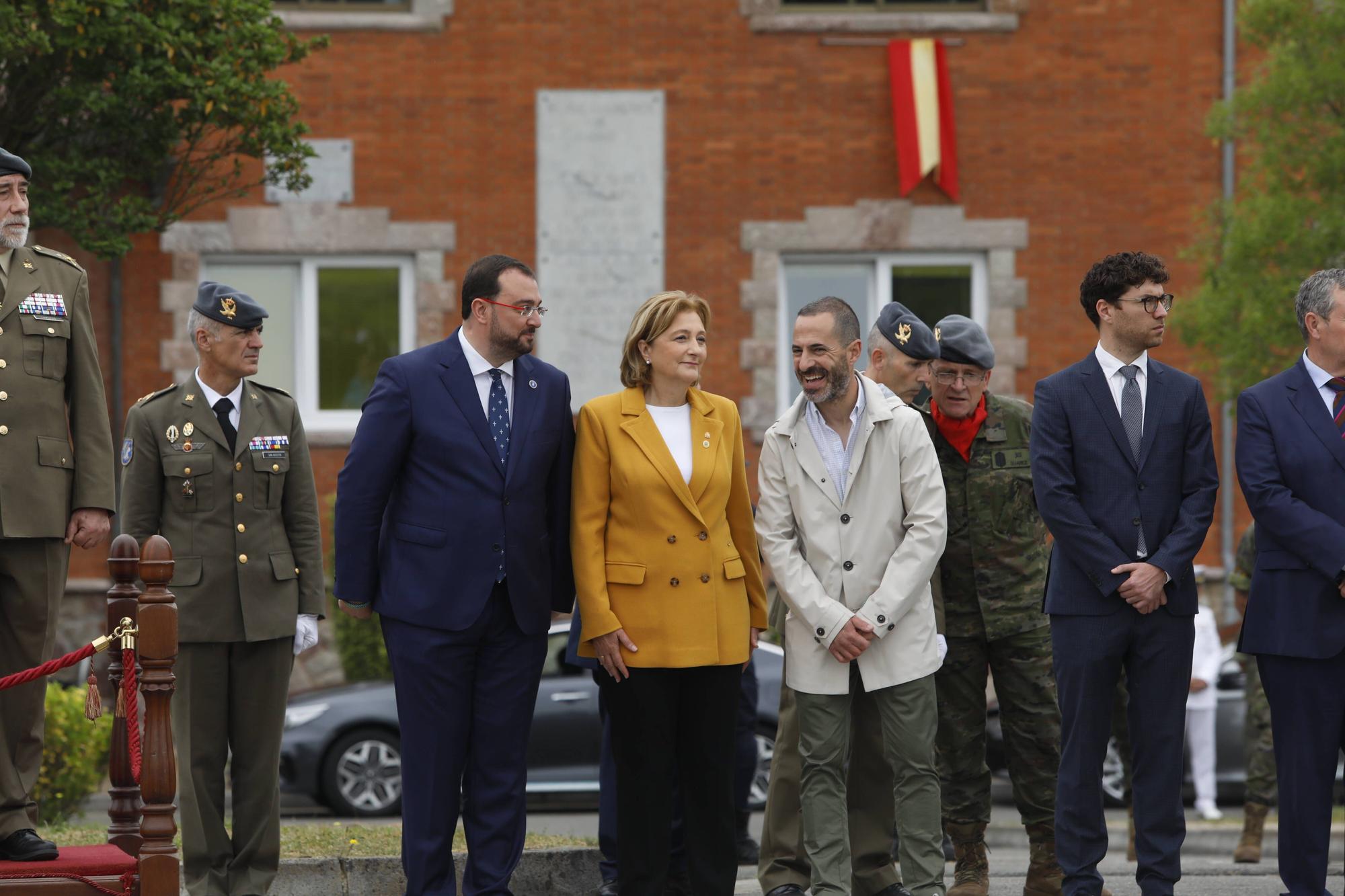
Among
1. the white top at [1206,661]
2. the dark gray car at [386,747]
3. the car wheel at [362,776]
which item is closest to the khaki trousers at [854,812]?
the dark gray car at [386,747]

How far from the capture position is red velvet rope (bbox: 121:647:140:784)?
6098 mm

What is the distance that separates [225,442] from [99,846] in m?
1.66

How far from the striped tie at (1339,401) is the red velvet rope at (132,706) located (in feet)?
14.8

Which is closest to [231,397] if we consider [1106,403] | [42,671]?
[42,671]

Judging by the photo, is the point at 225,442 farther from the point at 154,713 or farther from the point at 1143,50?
the point at 1143,50

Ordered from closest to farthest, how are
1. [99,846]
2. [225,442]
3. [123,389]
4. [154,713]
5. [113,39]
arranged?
1. [154,713]
2. [99,846]
3. [225,442]
4. [113,39]
5. [123,389]

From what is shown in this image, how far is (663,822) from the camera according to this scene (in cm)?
641

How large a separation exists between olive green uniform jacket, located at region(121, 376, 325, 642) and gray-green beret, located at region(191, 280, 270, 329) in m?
0.31

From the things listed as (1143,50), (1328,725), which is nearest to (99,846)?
(1328,725)

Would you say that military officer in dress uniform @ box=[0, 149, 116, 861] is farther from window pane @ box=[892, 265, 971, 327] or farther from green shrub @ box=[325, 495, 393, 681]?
window pane @ box=[892, 265, 971, 327]

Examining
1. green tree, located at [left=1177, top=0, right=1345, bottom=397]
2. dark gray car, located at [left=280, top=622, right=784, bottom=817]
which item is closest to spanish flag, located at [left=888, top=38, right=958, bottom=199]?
green tree, located at [left=1177, top=0, right=1345, bottom=397]

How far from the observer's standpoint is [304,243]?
16.0 m

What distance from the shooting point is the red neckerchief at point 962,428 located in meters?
7.38

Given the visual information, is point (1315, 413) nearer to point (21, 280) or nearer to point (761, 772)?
point (21, 280)
